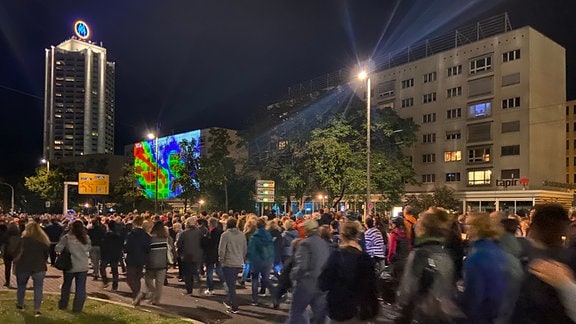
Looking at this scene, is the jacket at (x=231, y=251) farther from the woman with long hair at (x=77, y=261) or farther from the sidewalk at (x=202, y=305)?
the woman with long hair at (x=77, y=261)

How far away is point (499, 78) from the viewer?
49375 millimetres

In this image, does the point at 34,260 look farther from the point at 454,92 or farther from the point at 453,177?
the point at 454,92

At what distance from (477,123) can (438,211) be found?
164 feet

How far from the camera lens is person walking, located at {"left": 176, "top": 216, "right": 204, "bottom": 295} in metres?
11.7

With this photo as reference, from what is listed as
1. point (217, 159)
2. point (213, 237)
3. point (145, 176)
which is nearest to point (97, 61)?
point (145, 176)

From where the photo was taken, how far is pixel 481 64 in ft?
169

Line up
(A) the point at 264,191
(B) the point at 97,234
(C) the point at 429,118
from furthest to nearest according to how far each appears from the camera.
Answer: (C) the point at 429,118
(A) the point at 264,191
(B) the point at 97,234

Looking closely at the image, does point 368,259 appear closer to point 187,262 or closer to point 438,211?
point 438,211

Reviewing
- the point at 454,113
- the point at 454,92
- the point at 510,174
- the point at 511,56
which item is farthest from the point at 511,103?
the point at 510,174

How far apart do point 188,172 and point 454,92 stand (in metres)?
28.9

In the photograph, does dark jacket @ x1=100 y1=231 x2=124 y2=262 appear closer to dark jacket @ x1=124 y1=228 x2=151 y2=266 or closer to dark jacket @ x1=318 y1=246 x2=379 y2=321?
dark jacket @ x1=124 y1=228 x2=151 y2=266

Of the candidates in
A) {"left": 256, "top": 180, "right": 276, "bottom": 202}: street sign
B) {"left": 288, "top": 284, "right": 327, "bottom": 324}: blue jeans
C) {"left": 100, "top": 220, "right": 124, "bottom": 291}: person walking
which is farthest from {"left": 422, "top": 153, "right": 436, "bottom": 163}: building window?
{"left": 288, "top": 284, "right": 327, "bottom": 324}: blue jeans

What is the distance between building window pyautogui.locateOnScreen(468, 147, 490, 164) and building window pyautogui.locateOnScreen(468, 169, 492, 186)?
1.12 metres

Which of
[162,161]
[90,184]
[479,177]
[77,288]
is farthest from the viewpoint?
[162,161]
